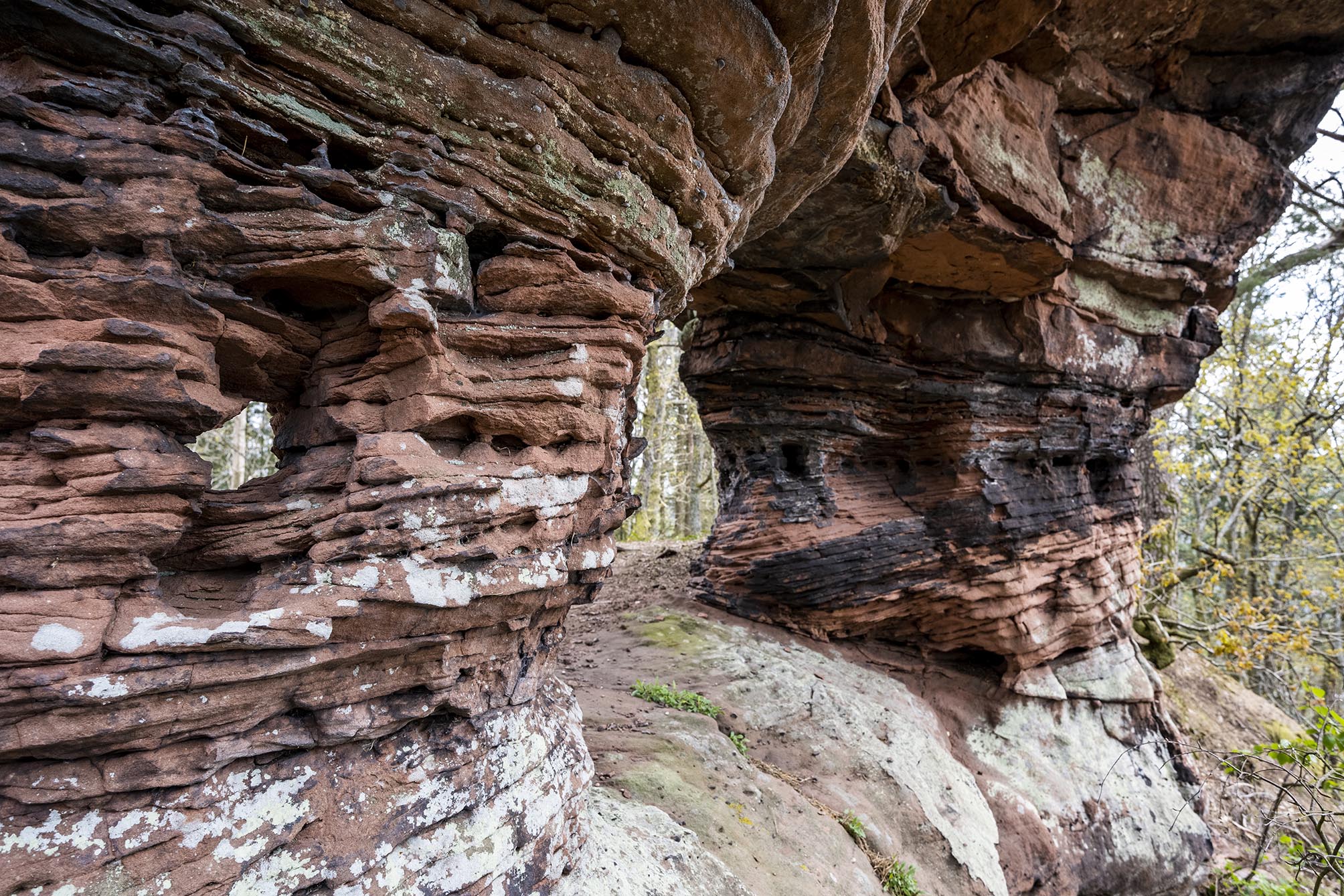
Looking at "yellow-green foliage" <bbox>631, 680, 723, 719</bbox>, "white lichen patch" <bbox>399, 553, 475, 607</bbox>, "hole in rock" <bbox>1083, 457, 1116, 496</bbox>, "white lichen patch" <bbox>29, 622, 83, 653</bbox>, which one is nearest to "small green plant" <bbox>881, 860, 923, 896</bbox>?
"yellow-green foliage" <bbox>631, 680, 723, 719</bbox>

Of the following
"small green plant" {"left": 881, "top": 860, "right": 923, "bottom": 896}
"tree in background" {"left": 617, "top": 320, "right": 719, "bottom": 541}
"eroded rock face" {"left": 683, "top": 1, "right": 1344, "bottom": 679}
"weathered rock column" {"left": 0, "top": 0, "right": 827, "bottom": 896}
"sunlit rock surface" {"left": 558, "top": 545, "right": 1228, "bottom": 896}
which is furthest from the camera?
"tree in background" {"left": 617, "top": 320, "right": 719, "bottom": 541}

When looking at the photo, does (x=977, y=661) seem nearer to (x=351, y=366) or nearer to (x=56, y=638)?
(x=351, y=366)

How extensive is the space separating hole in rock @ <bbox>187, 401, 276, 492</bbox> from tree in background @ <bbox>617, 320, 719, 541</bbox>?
985 centimetres

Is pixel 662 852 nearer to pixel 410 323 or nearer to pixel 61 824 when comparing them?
pixel 61 824

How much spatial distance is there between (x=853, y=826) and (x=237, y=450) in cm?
Result: 1596

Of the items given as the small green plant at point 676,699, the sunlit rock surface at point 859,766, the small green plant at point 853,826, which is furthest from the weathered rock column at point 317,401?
the small green plant at point 853,826

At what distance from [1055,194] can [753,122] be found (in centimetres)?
562

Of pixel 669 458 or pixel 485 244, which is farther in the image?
pixel 669 458

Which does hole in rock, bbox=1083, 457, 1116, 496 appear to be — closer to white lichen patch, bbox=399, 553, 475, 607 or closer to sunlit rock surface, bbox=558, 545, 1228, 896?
sunlit rock surface, bbox=558, 545, 1228, 896

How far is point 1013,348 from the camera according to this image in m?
9.08

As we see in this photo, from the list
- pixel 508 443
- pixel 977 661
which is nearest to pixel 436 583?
pixel 508 443

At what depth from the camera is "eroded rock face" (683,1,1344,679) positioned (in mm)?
7930

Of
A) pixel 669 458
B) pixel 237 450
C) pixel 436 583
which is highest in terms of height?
pixel 669 458

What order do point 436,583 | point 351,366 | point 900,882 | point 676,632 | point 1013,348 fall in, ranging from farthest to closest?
point 1013,348
point 676,632
point 900,882
point 351,366
point 436,583
